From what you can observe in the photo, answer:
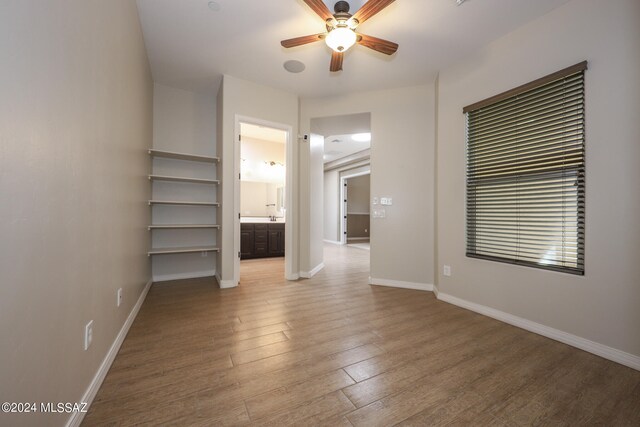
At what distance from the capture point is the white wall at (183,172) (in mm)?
3633

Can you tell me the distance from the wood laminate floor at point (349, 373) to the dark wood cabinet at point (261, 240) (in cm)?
266

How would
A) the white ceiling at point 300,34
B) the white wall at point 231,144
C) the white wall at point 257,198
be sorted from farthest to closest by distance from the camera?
the white wall at point 257,198
the white wall at point 231,144
the white ceiling at point 300,34

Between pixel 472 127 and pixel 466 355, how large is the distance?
2258mm

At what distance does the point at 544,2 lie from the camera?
2039 millimetres

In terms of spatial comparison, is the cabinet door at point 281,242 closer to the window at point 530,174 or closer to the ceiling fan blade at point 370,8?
the window at point 530,174

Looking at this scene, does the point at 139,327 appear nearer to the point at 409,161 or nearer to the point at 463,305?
the point at 463,305

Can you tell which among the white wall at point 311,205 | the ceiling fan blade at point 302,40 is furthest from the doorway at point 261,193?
the ceiling fan blade at point 302,40

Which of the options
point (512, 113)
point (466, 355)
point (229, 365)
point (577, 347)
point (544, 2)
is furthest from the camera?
point (512, 113)

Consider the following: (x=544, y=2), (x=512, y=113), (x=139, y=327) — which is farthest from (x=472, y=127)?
(x=139, y=327)

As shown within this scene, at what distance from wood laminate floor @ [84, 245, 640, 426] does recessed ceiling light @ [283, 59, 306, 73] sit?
2.84 meters

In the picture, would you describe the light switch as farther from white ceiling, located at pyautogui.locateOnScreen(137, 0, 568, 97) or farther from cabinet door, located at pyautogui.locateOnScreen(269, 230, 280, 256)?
cabinet door, located at pyautogui.locateOnScreen(269, 230, 280, 256)

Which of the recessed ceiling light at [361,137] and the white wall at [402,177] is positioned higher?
the recessed ceiling light at [361,137]

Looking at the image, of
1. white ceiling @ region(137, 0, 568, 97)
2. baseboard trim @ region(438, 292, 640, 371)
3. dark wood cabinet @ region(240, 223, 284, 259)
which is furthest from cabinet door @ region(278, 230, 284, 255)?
baseboard trim @ region(438, 292, 640, 371)

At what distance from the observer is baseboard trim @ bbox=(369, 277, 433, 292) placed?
3270 millimetres
